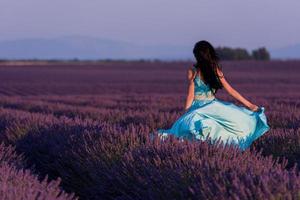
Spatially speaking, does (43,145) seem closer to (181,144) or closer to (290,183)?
(181,144)

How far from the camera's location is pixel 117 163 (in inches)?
232

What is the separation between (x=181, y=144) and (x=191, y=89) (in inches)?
94.8

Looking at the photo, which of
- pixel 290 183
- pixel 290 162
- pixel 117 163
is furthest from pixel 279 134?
pixel 290 183

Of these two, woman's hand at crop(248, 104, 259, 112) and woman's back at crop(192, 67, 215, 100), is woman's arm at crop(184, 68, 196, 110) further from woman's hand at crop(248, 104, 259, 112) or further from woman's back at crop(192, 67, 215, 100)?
woman's hand at crop(248, 104, 259, 112)

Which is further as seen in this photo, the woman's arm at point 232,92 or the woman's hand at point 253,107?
the woman's hand at point 253,107

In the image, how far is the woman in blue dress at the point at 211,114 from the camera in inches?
305

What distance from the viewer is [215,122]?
7.94 meters

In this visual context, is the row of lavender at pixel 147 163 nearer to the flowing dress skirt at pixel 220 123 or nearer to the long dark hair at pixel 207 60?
the flowing dress skirt at pixel 220 123

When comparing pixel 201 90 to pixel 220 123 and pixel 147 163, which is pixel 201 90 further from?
pixel 147 163

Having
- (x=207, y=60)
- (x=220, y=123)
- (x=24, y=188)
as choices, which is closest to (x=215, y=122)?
(x=220, y=123)

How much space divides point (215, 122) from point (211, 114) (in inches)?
4.3

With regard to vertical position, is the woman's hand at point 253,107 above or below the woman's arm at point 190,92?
below

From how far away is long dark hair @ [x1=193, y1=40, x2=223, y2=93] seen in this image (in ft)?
25.4

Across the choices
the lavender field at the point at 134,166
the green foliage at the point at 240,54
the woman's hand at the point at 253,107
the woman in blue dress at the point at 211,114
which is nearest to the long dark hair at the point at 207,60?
the woman in blue dress at the point at 211,114
